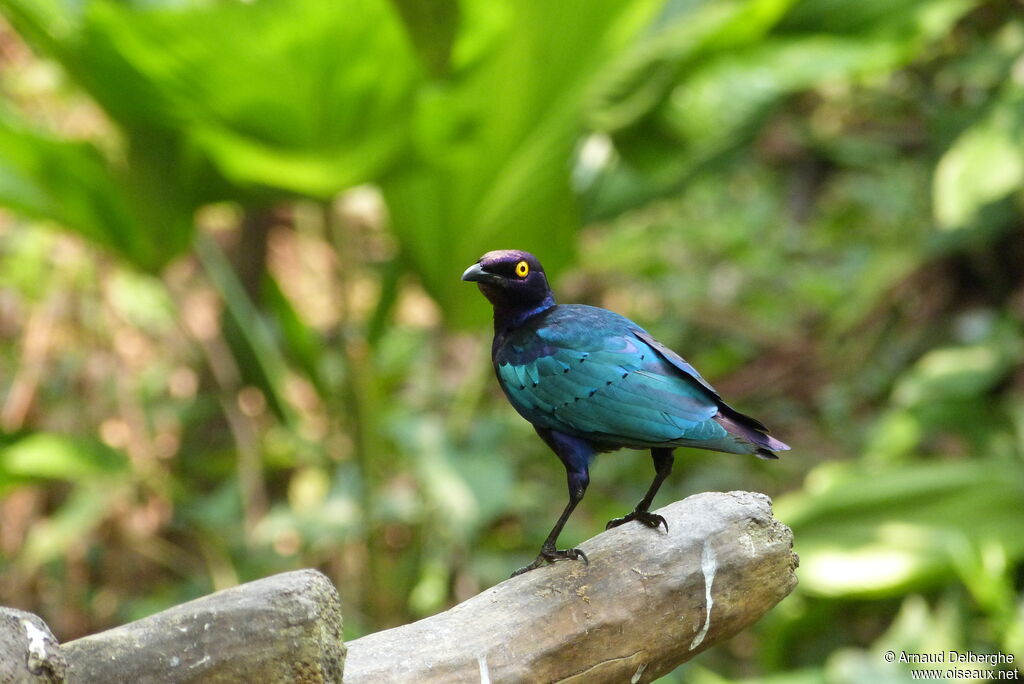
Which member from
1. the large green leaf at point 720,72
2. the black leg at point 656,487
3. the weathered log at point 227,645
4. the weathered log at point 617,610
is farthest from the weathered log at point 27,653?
the large green leaf at point 720,72

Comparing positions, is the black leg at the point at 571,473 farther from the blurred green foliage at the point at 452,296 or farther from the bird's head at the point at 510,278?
the blurred green foliage at the point at 452,296

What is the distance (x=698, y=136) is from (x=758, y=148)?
264cm

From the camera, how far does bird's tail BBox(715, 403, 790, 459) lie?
71.1 inches

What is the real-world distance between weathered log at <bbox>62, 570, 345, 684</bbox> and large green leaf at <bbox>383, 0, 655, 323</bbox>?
200 cm

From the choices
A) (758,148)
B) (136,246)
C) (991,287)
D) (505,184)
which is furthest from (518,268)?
(758,148)

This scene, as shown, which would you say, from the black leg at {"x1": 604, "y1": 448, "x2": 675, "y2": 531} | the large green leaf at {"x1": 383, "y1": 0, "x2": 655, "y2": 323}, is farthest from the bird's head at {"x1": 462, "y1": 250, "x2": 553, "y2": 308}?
the large green leaf at {"x1": 383, "y1": 0, "x2": 655, "y2": 323}

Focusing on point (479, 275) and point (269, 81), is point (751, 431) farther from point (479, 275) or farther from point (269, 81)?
point (269, 81)

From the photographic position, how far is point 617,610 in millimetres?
1922

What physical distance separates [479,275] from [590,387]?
29 cm

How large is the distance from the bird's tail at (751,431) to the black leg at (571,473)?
0.85ft

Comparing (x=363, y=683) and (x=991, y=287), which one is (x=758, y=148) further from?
(x=363, y=683)

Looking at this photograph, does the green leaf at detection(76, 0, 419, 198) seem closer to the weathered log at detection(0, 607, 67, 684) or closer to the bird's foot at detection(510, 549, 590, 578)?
the bird's foot at detection(510, 549, 590, 578)

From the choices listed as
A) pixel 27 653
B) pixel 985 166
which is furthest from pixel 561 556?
pixel 985 166

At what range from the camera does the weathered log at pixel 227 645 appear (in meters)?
1.56
